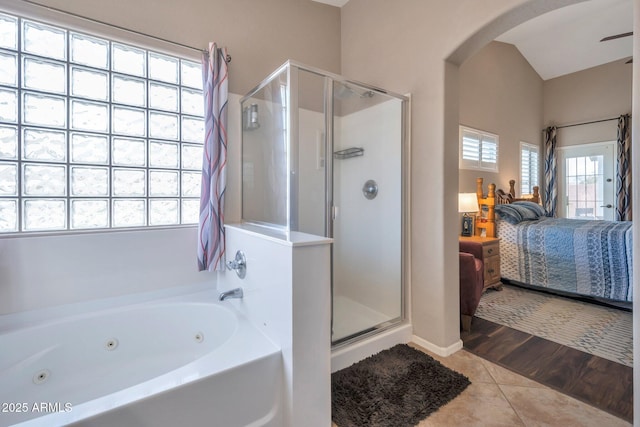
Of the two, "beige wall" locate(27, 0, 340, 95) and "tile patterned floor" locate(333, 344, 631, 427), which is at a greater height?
"beige wall" locate(27, 0, 340, 95)

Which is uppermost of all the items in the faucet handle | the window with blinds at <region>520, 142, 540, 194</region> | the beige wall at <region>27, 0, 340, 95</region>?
the beige wall at <region>27, 0, 340, 95</region>

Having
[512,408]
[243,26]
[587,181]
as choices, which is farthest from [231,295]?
[587,181]

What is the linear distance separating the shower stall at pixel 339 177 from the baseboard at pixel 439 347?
21 cm

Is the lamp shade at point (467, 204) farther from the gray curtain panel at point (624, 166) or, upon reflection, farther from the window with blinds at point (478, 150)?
the gray curtain panel at point (624, 166)

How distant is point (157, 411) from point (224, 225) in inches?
48.0

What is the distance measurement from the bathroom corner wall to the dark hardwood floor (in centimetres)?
132

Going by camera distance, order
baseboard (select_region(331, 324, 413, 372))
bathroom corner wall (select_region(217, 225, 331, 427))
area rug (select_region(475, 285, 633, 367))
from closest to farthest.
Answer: bathroom corner wall (select_region(217, 225, 331, 427))
baseboard (select_region(331, 324, 413, 372))
area rug (select_region(475, 285, 633, 367))

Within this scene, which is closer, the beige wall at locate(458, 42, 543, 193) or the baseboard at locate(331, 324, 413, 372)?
the baseboard at locate(331, 324, 413, 372)

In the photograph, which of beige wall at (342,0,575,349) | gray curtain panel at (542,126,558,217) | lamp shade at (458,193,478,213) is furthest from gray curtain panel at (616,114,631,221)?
beige wall at (342,0,575,349)

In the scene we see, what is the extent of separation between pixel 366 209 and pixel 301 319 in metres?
1.37

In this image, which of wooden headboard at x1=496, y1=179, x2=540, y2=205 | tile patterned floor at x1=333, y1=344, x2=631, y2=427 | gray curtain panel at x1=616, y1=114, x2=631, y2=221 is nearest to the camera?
tile patterned floor at x1=333, y1=344, x2=631, y2=427

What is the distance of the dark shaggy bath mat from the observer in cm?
140

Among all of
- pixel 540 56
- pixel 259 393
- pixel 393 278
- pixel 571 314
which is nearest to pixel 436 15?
pixel 393 278

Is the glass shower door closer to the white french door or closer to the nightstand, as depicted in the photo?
the nightstand
